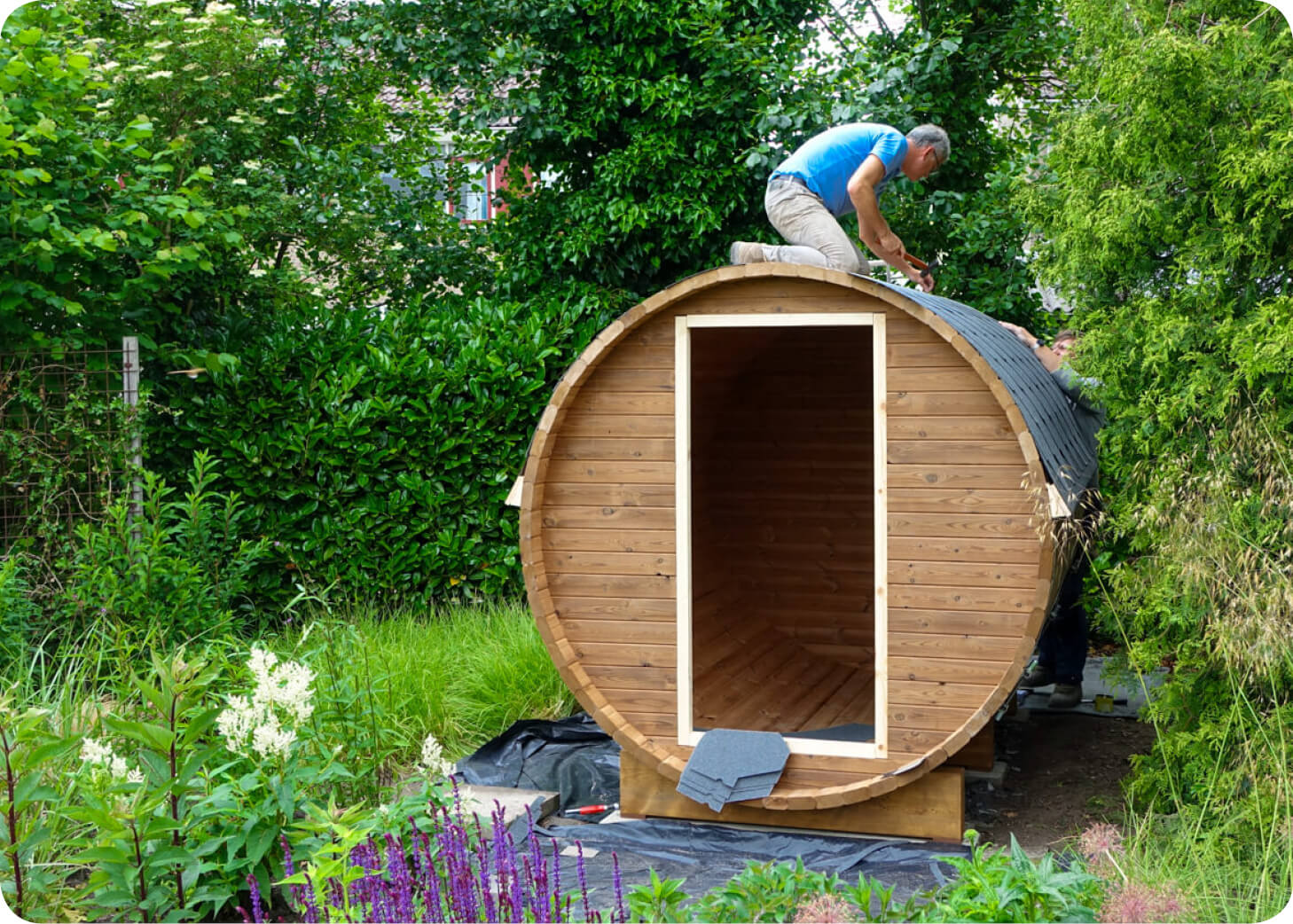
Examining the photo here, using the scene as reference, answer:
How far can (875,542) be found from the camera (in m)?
4.45

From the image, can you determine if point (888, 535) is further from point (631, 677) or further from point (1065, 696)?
point (1065, 696)

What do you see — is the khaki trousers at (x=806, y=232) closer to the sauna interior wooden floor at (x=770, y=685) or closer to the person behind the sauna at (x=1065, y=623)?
the person behind the sauna at (x=1065, y=623)

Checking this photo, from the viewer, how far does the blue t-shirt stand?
515 centimetres

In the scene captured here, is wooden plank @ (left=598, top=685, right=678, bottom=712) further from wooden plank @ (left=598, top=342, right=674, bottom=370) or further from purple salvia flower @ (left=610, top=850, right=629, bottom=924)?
wooden plank @ (left=598, top=342, right=674, bottom=370)

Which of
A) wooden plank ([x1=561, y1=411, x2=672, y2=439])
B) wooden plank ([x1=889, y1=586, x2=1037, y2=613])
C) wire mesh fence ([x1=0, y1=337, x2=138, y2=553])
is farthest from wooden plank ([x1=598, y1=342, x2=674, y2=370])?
wire mesh fence ([x1=0, y1=337, x2=138, y2=553])

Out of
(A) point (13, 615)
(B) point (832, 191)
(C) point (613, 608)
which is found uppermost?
(B) point (832, 191)

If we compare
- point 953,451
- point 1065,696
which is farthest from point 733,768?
point 1065,696

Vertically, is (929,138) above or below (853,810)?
above

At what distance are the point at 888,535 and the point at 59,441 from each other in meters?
4.53

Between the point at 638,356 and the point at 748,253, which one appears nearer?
the point at 638,356

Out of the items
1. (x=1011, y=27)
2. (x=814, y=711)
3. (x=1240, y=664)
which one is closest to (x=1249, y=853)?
(x=1240, y=664)

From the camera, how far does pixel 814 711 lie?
5.70m

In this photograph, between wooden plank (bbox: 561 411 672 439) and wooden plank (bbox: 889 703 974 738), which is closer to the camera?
wooden plank (bbox: 889 703 974 738)

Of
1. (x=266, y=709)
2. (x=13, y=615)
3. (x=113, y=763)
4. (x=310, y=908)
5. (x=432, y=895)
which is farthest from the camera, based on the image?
(x=13, y=615)
